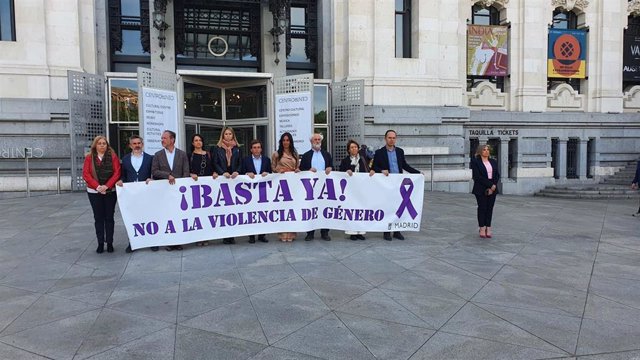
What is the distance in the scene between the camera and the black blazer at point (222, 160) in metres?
8.30

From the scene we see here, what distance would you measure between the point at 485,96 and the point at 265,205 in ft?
48.4

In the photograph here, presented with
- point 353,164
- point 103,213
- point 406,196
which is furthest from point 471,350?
point 103,213

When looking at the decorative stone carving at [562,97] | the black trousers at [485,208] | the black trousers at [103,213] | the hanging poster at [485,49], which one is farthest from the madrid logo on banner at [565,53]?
the black trousers at [103,213]

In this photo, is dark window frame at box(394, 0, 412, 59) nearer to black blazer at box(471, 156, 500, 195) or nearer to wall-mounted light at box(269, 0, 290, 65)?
wall-mounted light at box(269, 0, 290, 65)

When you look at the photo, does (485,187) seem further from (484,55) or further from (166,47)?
(484,55)

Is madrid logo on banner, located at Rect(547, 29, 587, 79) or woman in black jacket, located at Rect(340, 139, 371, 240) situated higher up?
madrid logo on banner, located at Rect(547, 29, 587, 79)

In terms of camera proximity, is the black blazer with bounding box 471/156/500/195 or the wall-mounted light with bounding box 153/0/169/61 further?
the wall-mounted light with bounding box 153/0/169/61

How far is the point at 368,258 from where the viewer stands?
7246mm

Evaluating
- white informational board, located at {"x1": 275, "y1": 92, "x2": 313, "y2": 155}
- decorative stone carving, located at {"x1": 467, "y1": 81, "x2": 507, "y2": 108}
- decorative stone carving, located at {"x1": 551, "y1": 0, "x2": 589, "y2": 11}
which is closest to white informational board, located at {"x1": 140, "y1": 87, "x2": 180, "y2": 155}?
white informational board, located at {"x1": 275, "y1": 92, "x2": 313, "y2": 155}

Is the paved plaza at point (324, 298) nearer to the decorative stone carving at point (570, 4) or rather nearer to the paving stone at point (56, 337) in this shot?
the paving stone at point (56, 337)

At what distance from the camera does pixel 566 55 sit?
20734mm

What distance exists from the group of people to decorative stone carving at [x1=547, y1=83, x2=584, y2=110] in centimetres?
1400

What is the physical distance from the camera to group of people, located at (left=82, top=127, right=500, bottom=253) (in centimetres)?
743

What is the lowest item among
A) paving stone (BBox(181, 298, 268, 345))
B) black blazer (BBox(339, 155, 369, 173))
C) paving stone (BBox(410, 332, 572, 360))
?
paving stone (BBox(410, 332, 572, 360))
